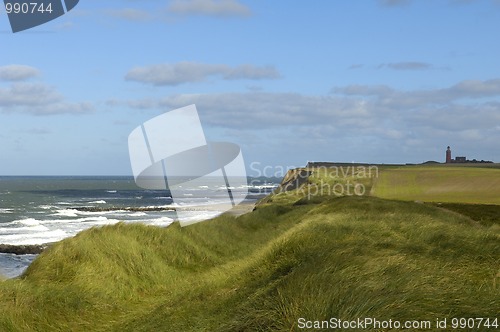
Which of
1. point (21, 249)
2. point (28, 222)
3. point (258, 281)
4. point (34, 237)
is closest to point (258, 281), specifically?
point (258, 281)

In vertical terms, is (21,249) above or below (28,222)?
above

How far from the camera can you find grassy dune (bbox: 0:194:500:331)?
6.98m

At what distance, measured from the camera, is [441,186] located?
64.4 meters

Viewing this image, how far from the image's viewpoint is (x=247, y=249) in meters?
20.9

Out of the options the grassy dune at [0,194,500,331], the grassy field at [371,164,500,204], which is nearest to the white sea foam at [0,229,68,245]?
the grassy dune at [0,194,500,331]

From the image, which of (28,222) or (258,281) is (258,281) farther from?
(28,222)

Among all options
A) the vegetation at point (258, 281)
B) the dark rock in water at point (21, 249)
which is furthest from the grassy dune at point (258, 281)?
the dark rock in water at point (21, 249)

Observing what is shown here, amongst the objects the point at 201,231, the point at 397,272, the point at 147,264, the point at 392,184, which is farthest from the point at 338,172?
the point at 397,272

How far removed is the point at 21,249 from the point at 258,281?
3261 cm

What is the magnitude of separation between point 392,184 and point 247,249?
171 feet

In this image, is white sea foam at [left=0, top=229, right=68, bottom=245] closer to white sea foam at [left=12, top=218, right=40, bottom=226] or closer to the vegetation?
white sea foam at [left=12, top=218, right=40, bottom=226]

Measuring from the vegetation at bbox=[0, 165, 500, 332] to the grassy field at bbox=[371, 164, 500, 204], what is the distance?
127ft

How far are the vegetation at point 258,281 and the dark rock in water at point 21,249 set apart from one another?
2240 cm

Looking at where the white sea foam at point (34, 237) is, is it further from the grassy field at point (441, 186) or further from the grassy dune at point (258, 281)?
the grassy field at point (441, 186)
